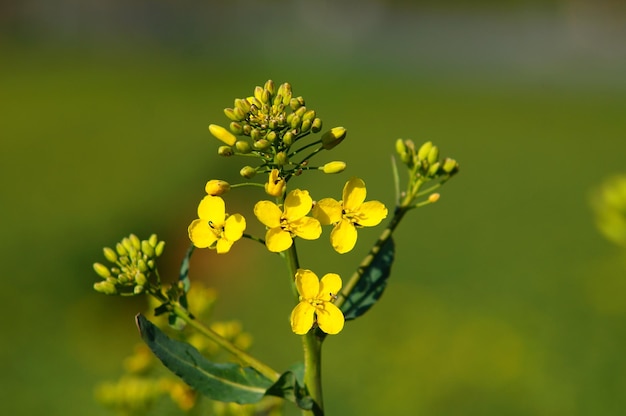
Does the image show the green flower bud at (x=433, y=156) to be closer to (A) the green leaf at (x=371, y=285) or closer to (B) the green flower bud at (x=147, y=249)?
(A) the green leaf at (x=371, y=285)

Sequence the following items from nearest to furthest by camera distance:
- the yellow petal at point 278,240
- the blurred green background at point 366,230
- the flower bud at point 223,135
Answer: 1. the yellow petal at point 278,240
2. the flower bud at point 223,135
3. the blurred green background at point 366,230

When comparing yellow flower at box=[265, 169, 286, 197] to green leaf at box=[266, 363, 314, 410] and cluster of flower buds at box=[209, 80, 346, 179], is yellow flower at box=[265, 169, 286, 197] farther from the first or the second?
green leaf at box=[266, 363, 314, 410]

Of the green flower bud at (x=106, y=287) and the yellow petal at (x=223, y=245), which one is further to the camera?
the green flower bud at (x=106, y=287)

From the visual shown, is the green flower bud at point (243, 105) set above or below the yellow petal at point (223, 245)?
above

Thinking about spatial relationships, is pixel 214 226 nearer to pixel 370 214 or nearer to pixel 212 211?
pixel 212 211


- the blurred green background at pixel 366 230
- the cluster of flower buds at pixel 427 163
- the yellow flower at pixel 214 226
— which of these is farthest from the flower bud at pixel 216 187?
the blurred green background at pixel 366 230

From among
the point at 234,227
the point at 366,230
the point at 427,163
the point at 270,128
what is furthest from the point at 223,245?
the point at 366,230

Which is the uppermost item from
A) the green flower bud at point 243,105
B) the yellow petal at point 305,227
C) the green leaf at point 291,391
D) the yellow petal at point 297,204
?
the green flower bud at point 243,105

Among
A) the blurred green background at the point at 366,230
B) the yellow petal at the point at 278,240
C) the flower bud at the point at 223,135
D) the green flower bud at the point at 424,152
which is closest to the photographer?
the yellow petal at the point at 278,240
